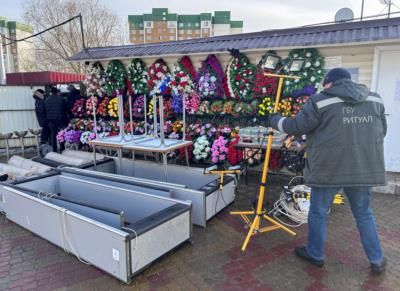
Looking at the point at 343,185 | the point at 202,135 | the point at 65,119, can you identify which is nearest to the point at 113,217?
the point at 343,185

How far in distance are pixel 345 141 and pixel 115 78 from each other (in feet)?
19.8

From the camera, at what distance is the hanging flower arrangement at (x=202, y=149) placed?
5.95 m

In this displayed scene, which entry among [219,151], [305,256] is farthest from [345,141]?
[219,151]

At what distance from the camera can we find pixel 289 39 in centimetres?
538

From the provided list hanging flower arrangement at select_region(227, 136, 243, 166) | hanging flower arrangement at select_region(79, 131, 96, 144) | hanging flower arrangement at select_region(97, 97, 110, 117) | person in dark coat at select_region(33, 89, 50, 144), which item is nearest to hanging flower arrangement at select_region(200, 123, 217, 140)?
hanging flower arrangement at select_region(227, 136, 243, 166)

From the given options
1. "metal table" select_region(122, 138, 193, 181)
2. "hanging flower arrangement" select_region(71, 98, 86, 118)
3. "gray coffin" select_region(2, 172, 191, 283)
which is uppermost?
"hanging flower arrangement" select_region(71, 98, 86, 118)

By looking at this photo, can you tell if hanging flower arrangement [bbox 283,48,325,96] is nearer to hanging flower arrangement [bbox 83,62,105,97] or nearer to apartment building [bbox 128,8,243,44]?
hanging flower arrangement [bbox 83,62,105,97]

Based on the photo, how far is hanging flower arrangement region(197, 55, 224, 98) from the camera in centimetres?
604

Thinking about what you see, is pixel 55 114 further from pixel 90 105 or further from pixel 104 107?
pixel 104 107

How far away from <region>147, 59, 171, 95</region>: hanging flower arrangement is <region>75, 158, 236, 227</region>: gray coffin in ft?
7.00

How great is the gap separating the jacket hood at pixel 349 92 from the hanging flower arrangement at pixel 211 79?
363 centimetres

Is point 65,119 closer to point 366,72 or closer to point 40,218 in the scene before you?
point 40,218

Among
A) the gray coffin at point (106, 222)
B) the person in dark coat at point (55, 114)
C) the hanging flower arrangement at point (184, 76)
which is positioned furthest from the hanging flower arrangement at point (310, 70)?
the person in dark coat at point (55, 114)

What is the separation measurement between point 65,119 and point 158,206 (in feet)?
18.2
